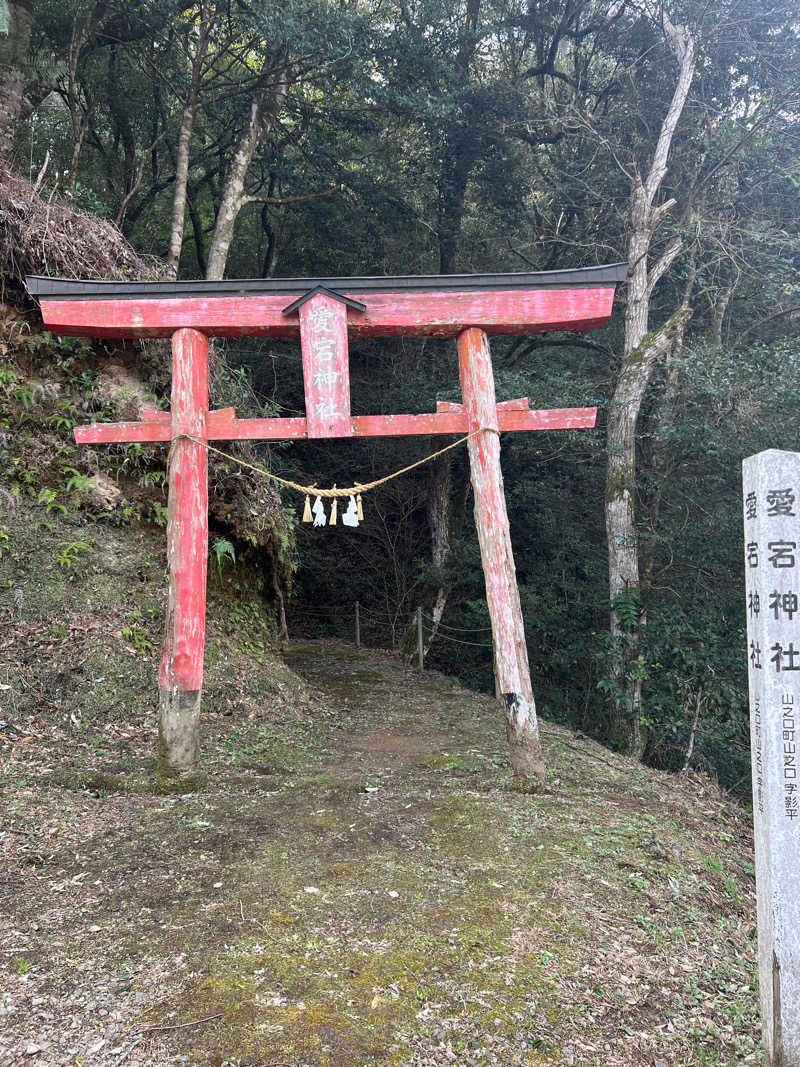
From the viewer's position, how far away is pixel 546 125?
11109 millimetres

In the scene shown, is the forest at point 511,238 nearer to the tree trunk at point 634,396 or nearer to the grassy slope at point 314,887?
→ the tree trunk at point 634,396

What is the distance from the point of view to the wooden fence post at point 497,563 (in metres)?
5.27

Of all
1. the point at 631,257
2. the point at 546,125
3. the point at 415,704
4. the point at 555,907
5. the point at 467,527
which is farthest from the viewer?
the point at 467,527

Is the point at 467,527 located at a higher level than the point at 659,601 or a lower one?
higher

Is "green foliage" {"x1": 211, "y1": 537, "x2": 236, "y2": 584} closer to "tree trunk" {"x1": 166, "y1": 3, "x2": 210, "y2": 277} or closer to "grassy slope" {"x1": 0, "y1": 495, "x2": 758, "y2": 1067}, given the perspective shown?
"grassy slope" {"x1": 0, "y1": 495, "x2": 758, "y2": 1067}

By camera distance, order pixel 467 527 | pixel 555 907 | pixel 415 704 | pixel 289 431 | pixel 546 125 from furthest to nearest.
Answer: pixel 467 527 < pixel 546 125 < pixel 415 704 < pixel 289 431 < pixel 555 907

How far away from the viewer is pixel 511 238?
12.9 metres

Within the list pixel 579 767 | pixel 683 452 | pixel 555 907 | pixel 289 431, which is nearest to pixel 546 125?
pixel 683 452

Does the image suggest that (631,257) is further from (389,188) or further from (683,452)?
(389,188)

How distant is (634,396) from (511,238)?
16.3 ft

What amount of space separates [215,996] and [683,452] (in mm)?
8726

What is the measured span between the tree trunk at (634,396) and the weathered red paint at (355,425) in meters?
4.45

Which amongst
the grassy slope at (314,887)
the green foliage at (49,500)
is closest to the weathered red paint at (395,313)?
the green foliage at (49,500)

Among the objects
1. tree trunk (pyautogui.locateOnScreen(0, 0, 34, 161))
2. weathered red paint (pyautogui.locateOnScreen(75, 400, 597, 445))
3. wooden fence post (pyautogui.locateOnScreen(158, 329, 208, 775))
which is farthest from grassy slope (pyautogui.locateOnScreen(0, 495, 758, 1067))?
tree trunk (pyautogui.locateOnScreen(0, 0, 34, 161))
